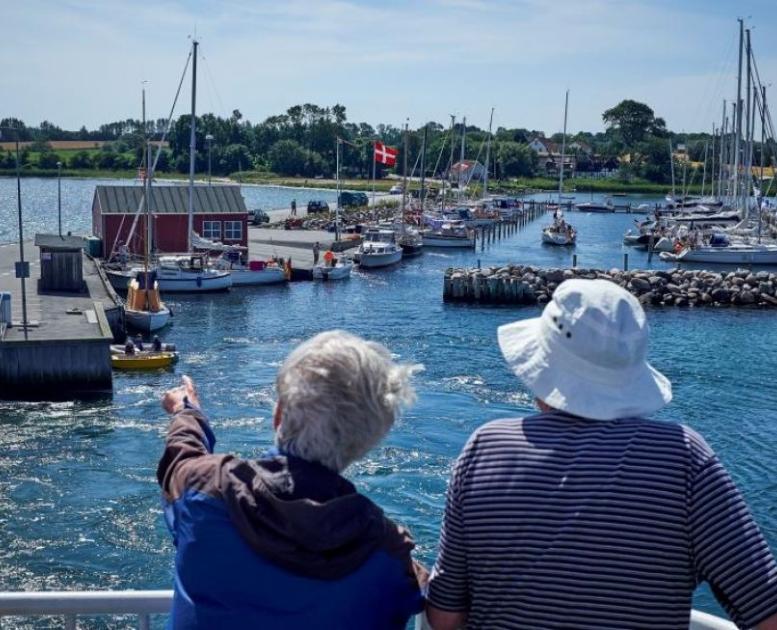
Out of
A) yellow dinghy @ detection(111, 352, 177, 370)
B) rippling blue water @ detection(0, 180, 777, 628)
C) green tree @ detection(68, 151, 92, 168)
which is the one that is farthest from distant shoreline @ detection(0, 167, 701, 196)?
yellow dinghy @ detection(111, 352, 177, 370)

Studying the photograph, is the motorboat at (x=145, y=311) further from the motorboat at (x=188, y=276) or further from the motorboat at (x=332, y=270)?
the motorboat at (x=332, y=270)

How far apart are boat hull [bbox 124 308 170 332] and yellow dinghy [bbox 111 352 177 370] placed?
5.42m

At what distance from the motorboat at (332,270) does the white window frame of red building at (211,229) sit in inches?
178

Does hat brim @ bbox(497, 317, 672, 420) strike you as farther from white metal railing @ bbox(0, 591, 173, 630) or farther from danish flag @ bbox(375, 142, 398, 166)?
danish flag @ bbox(375, 142, 398, 166)

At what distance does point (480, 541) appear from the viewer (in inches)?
94.4

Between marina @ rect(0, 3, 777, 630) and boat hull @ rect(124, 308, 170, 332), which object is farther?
boat hull @ rect(124, 308, 170, 332)

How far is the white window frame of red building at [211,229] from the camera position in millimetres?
46938

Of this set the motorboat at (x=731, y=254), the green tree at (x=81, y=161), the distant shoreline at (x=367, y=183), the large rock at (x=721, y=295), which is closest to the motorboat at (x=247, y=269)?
the large rock at (x=721, y=295)

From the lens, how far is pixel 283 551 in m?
2.26

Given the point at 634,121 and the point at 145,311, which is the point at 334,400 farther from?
the point at 634,121

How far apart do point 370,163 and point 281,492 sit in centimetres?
15292

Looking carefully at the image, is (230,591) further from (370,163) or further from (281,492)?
(370,163)

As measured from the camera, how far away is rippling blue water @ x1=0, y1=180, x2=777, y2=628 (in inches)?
603

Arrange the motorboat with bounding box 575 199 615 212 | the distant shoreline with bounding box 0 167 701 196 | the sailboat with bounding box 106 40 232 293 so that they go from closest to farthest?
the sailboat with bounding box 106 40 232 293 < the motorboat with bounding box 575 199 615 212 < the distant shoreline with bounding box 0 167 701 196
